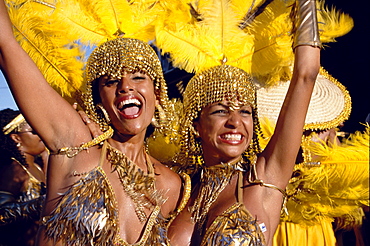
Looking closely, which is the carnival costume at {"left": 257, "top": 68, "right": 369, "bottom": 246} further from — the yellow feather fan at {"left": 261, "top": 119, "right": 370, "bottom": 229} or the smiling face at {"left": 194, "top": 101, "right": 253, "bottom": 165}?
the smiling face at {"left": 194, "top": 101, "right": 253, "bottom": 165}

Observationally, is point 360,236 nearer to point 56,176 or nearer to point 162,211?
point 162,211

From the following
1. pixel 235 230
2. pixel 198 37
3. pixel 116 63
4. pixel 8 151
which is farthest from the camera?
pixel 8 151

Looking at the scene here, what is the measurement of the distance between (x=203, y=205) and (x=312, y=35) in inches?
45.7

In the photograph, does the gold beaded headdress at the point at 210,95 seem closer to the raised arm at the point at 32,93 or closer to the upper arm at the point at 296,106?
the upper arm at the point at 296,106

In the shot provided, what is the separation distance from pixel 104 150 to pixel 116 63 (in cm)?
51

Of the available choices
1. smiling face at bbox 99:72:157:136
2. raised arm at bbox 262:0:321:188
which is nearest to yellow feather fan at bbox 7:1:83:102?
smiling face at bbox 99:72:157:136

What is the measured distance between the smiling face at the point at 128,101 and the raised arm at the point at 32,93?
32 cm

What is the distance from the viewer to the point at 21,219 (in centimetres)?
399

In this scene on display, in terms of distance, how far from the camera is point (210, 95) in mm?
2912

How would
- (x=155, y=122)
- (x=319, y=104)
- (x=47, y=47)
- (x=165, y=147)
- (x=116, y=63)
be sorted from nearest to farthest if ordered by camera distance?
(x=116, y=63) → (x=155, y=122) → (x=47, y=47) → (x=165, y=147) → (x=319, y=104)

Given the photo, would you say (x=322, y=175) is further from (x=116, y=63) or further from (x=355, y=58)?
(x=355, y=58)

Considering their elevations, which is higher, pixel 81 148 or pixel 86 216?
pixel 81 148

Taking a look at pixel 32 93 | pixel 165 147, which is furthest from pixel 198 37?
pixel 32 93

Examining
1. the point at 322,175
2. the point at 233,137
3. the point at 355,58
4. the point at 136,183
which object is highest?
the point at 355,58
